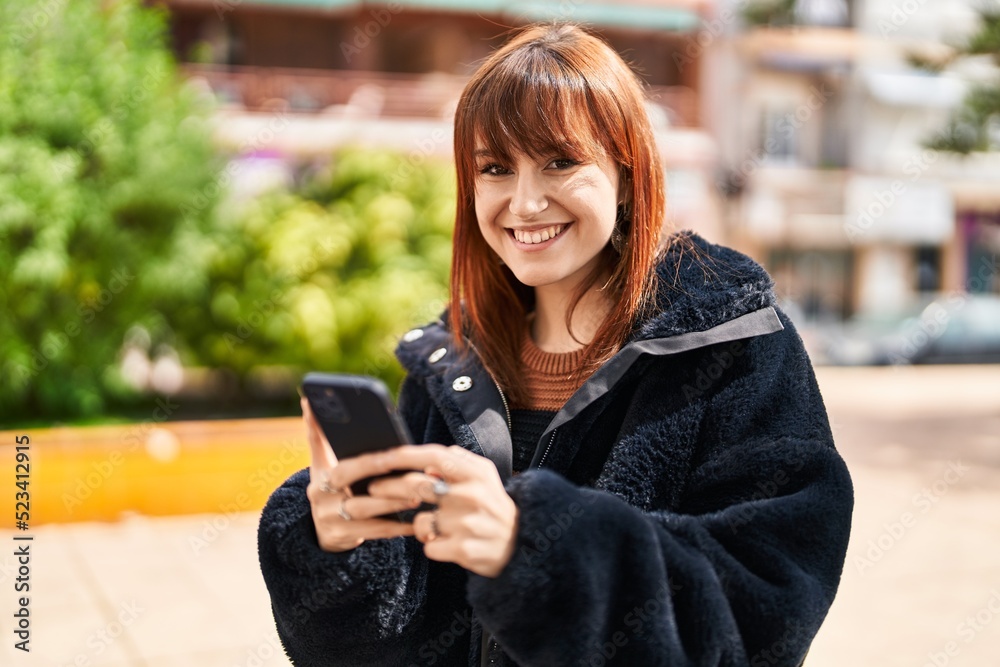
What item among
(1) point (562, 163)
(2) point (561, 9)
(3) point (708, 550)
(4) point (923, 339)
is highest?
(2) point (561, 9)

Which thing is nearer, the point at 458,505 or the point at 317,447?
the point at 458,505

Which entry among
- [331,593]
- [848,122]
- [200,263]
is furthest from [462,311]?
[848,122]

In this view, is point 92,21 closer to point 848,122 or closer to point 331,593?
point 331,593

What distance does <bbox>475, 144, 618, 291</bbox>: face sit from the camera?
134 cm

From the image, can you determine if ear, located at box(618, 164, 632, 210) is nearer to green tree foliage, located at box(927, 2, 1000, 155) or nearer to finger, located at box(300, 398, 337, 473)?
finger, located at box(300, 398, 337, 473)

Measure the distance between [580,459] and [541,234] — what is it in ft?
1.09

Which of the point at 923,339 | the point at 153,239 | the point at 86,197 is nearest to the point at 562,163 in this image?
the point at 86,197

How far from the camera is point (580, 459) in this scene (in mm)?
1389

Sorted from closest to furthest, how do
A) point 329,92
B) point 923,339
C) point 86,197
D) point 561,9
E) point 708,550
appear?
point 708,550 < point 86,197 < point 561,9 < point 329,92 < point 923,339

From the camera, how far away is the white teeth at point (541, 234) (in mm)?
1372

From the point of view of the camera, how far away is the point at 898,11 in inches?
792

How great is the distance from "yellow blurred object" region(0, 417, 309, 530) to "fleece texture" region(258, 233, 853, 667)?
453 centimetres

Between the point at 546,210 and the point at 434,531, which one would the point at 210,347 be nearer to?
the point at 546,210

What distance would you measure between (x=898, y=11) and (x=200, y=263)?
1801 cm
